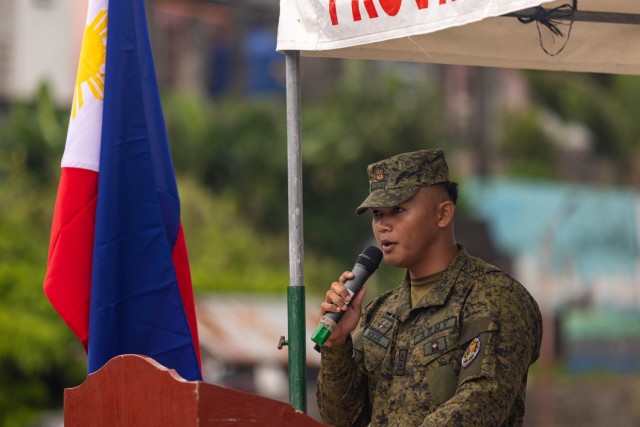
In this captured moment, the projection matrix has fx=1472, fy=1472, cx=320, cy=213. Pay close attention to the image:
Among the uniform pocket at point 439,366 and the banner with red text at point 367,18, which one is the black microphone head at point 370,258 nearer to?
the uniform pocket at point 439,366

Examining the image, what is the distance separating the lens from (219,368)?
24172 mm

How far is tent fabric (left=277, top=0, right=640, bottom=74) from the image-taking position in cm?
444

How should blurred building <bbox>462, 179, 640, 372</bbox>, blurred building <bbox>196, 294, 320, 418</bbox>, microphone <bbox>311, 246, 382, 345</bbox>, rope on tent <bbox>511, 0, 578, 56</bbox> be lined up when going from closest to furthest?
microphone <bbox>311, 246, 382, 345</bbox> < rope on tent <bbox>511, 0, 578, 56</bbox> < blurred building <bbox>196, 294, 320, 418</bbox> < blurred building <bbox>462, 179, 640, 372</bbox>

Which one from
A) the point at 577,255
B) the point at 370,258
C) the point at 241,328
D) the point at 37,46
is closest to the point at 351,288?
the point at 370,258

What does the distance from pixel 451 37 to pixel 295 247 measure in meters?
0.91

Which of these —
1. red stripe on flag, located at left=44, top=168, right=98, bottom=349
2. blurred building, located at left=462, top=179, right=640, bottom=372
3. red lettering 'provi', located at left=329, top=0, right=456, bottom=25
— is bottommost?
blurred building, located at left=462, top=179, right=640, bottom=372

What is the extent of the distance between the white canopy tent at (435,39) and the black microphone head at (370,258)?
1.28 feet

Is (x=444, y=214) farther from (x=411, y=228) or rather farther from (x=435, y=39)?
(x=435, y=39)

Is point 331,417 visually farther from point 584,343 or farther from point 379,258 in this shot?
point 584,343

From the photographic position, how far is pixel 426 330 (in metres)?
4.51

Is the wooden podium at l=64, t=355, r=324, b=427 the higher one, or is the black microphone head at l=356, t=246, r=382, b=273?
the black microphone head at l=356, t=246, r=382, b=273

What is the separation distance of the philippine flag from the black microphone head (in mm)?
982

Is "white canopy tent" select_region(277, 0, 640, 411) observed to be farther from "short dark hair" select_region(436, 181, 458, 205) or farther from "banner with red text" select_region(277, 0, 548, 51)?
"short dark hair" select_region(436, 181, 458, 205)

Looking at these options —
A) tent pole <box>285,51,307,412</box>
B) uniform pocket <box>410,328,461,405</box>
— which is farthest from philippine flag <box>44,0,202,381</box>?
uniform pocket <box>410,328,461,405</box>
